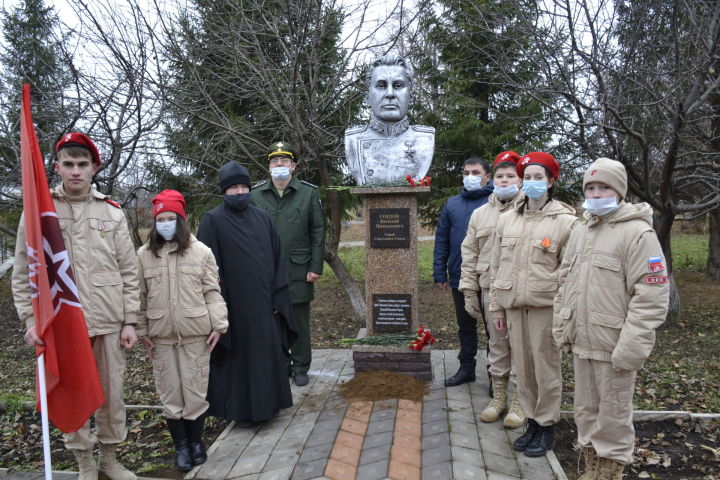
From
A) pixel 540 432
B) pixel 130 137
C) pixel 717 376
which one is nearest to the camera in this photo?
pixel 540 432

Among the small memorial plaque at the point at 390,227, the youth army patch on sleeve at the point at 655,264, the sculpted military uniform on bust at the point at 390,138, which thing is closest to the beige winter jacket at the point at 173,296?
the small memorial plaque at the point at 390,227

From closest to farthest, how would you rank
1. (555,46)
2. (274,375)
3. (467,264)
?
1. (274,375)
2. (467,264)
3. (555,46)

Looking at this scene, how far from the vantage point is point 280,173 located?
4.70 meters

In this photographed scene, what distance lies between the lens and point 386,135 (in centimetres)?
505

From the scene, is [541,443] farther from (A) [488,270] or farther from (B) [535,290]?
(A) [488,270]

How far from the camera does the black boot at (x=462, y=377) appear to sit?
15.3 ft

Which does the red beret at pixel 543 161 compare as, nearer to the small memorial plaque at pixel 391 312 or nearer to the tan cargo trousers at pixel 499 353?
the tan cargo trousers at pixel 499 353

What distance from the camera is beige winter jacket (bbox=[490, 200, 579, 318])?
3379mm

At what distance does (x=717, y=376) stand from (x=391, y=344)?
369cm

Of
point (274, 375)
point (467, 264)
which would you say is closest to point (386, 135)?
point (467, 264)

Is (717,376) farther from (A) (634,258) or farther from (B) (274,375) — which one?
(B) (274,375)

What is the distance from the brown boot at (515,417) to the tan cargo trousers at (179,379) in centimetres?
226

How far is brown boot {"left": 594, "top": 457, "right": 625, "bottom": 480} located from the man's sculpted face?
3429 mm

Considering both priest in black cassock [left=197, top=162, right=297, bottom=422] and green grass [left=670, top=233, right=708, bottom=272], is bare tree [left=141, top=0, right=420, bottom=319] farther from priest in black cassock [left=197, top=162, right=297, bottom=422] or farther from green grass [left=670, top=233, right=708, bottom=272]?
green grass [left=670, top=233, right=708, bottom=272]
